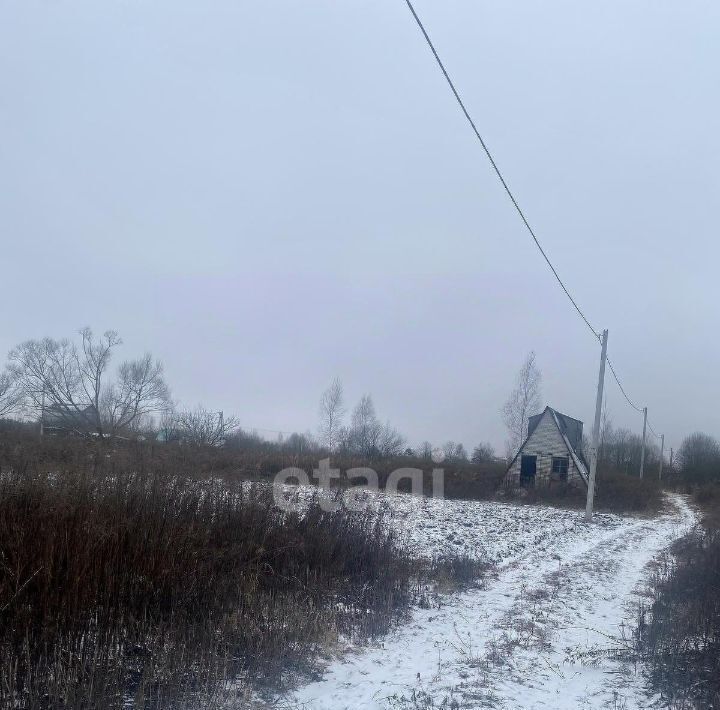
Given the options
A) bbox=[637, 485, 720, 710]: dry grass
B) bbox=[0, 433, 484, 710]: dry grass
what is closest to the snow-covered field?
bbox=[637, 485, 720, 710]: dry grass

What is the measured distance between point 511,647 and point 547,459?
1164 inches

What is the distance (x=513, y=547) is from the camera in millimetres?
13711

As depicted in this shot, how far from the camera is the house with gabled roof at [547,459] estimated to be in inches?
1328

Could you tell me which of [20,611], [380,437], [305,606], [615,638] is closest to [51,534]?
[20,611]

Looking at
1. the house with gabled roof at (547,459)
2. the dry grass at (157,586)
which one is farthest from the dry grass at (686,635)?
the house with gabled roof at (547,459)

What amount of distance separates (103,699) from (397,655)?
302 centimetres

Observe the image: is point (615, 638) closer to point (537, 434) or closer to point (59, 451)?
point (59, 451)

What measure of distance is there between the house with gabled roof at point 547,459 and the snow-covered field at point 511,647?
20.5m

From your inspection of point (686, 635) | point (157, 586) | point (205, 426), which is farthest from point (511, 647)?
point (205, 426)

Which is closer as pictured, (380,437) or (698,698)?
(698,698)

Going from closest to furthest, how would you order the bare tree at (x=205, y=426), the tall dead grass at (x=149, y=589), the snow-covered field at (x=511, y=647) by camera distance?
the tall dead grass at (x=149, y=589), the snow-covered field at (x=511, y=647), the bare tree at (x=205, y=426)

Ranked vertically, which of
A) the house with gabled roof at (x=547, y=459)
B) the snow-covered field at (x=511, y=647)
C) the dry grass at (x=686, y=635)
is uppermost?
the house with gabled roof at (x=547, y=459)

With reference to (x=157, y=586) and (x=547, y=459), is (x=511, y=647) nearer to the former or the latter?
(x=157, y=586)

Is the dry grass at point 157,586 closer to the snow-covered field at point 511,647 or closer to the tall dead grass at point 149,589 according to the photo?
the tall dead grass at point 149,589
